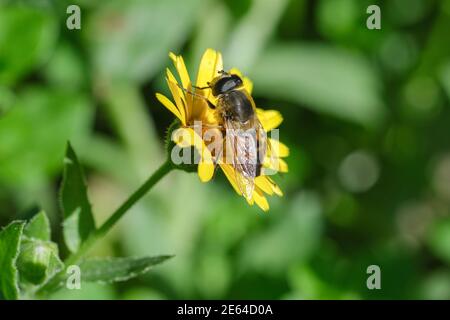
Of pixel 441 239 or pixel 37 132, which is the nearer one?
pixel 37 132

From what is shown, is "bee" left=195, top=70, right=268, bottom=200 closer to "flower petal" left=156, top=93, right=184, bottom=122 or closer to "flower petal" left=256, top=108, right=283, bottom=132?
"flower petal" left=256, top=108, right=283, bottom=132

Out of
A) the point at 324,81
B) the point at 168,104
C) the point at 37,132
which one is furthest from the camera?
the point at 324,81

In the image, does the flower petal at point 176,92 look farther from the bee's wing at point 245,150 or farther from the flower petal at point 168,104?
the bee's wing at point 245,150

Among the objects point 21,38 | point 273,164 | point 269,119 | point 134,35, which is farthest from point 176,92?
point 134,35

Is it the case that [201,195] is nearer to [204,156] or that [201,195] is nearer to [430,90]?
[430,90]

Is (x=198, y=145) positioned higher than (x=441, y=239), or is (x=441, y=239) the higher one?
(x=441, y=239)

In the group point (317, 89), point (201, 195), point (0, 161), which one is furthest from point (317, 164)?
point (0, 161)

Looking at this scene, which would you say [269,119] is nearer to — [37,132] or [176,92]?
[176,92]

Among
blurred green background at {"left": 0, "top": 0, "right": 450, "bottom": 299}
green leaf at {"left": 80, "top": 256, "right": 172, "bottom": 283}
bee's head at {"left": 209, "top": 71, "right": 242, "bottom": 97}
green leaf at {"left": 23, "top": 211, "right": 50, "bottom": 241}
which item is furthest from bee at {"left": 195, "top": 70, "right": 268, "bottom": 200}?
blurred green background at {"left": 0, "top": 0, "right": 450, "bottom": 299}
